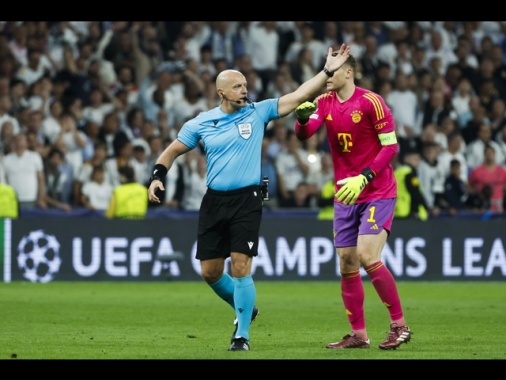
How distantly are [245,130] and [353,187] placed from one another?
1074 mm

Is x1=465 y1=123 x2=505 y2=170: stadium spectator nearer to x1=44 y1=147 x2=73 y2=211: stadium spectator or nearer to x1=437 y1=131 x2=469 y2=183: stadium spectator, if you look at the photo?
x1=437 y1=131 x2=469 y2=183: stadium spectator

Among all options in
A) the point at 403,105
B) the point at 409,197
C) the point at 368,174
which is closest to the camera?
the point at 368,174

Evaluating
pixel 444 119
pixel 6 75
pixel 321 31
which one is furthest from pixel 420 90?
pixel 6 75

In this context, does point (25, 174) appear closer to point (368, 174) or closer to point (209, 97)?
point (209, 97)

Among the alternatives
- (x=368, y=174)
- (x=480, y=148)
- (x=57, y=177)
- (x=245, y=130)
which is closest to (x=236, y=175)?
(x=245, y=130)

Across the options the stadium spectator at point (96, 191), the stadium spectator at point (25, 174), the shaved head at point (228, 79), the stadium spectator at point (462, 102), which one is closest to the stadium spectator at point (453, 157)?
the stadium spectator at point (462, 102)

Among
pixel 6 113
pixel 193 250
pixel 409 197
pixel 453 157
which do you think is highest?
pixel 6 113

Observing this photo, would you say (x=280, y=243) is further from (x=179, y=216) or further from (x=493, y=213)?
(x=493, y=213)

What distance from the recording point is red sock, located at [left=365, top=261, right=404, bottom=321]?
10.7 m

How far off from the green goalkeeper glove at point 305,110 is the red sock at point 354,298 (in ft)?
4.80

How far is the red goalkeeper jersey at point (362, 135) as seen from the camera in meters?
10.7

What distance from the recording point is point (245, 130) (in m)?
10.6

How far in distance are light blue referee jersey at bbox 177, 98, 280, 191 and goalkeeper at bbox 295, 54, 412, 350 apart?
15.4 inches

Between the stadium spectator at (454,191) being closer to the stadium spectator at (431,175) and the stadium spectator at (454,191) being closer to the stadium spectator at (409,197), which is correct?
the stadium spectator at (431,175)
